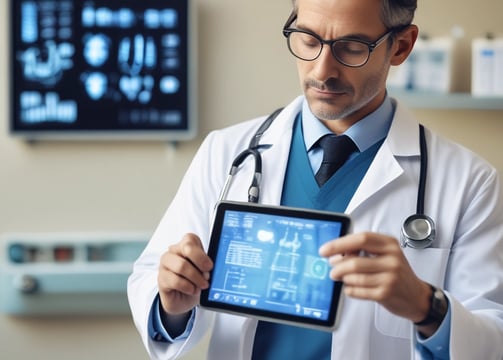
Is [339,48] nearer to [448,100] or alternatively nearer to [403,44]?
[403,44]

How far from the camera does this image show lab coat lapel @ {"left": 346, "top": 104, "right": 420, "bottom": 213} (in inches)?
52.7

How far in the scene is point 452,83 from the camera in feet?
7.59

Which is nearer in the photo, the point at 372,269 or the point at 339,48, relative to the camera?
the point at 372,269

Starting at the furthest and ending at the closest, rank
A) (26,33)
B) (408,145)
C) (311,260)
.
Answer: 1. (26,33)
2. (408,145)
3. (311,260)

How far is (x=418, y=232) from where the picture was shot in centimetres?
129

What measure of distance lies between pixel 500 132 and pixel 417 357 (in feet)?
4.35

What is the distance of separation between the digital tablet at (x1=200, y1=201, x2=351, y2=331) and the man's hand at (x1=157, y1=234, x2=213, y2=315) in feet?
0.07

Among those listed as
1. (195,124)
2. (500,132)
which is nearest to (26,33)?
(195,124)

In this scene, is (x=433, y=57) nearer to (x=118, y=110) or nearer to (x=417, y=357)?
(x=118, y=110)

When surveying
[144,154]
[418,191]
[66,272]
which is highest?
[418,191]

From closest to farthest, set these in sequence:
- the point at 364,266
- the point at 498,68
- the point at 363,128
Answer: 1. the point at 364,266
2. the point at 363,128
3. the point at 498,68

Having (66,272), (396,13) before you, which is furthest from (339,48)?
(66,272)

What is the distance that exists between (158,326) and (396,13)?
67 cm

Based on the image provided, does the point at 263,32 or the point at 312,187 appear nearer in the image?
the point at 312,187
